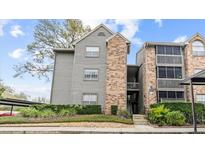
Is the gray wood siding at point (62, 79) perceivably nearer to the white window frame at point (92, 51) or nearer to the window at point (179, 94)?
the white window frame at point (92, 51)

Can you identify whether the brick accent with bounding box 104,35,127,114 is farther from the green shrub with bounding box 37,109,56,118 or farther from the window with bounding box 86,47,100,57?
the green shrub with bounding box 37,109,56,118

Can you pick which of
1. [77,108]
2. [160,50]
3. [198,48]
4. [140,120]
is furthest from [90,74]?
[198,48]

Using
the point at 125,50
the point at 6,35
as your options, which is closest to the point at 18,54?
the point at 6,35

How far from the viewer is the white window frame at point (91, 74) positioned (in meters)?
19.4

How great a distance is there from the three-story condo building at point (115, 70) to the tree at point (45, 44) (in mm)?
5494

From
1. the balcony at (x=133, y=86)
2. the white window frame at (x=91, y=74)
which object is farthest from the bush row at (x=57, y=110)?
the balcony at (x=133, y=86)

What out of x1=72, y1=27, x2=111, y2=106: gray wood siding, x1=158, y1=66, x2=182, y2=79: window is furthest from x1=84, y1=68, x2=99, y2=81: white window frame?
x1=158, y1=66, x2=182, y2=79: window

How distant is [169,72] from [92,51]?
859cm

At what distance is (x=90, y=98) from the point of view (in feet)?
62.0

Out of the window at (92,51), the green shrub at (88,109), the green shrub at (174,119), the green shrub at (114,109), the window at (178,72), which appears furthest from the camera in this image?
the window at (178,72)

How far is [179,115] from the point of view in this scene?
14.3 metres

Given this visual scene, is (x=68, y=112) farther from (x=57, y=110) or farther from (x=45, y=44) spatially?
(x=45, y=44)
